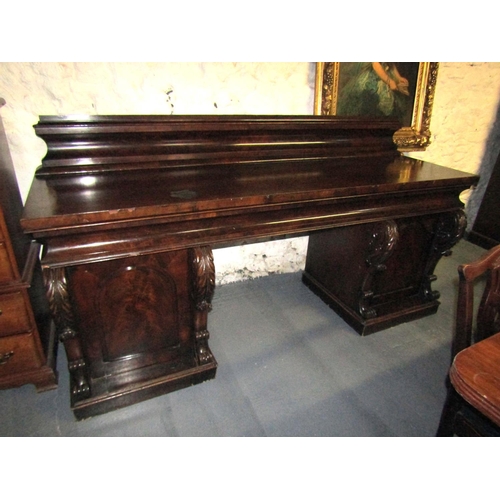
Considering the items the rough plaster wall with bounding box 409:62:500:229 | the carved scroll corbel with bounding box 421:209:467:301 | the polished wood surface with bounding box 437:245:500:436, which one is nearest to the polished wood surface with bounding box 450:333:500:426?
the polished wood surface with bounding box 437:245:500:436

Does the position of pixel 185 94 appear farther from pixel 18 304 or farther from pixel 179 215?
pixel 18 304

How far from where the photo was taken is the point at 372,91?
7.68 ft

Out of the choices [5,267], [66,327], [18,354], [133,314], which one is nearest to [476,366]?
[133,314]

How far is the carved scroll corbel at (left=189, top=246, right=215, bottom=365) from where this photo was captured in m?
1.44

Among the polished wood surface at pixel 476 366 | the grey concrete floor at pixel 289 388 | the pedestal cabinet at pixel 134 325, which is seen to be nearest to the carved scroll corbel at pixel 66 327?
the pedestal cabinet at pixel 134 325

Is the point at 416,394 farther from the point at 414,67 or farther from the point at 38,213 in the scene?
the point at 414,67

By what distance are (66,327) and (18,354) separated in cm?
46

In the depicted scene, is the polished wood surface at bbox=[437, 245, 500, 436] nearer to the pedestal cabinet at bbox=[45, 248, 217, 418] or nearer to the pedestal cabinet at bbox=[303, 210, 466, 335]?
the pedestal cabinet at bbox=[303, 210, 466, 335]

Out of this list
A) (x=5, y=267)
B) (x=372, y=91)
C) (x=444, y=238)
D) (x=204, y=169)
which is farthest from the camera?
(x=372, y=91)

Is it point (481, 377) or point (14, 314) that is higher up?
point (481, 377)

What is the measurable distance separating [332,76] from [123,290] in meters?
1.86

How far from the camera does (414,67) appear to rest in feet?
8.15

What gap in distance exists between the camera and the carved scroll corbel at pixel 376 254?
1.86 meters

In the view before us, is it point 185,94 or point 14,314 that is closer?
point 14,314
